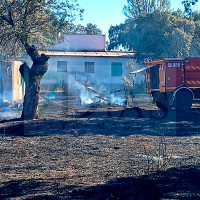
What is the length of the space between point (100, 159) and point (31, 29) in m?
7.72

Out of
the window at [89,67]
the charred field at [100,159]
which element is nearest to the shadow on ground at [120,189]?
the charred field at [100,159]

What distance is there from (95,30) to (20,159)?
59.8m

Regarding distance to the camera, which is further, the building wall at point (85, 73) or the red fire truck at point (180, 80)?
the building wall at point (85, 73)

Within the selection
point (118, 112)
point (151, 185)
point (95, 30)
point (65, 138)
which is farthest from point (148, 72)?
point (95, 30)

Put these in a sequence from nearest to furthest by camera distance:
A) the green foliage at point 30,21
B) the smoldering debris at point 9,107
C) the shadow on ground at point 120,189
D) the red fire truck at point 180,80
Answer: the shadow on ground at point 120,189 < the green foliage at point 30,21 < the red fire truck at point 180,80 < the smoldering debris at point 9,107

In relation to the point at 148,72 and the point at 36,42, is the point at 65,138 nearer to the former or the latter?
the point at 36,42

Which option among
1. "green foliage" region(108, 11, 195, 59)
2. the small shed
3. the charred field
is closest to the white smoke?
the small shed

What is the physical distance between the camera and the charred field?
6.61 meters

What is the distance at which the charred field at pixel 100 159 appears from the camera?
661 cm

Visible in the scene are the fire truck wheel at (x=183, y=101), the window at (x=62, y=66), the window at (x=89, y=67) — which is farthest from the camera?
the window at (x=89, y=67)

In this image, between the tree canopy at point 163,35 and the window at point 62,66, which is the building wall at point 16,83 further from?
the tree canopy at point 163,35

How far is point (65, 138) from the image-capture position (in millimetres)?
12484

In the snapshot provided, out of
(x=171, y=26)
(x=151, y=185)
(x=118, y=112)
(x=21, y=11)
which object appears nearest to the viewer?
(x=151, y=185)

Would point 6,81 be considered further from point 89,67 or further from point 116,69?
point 116,69
